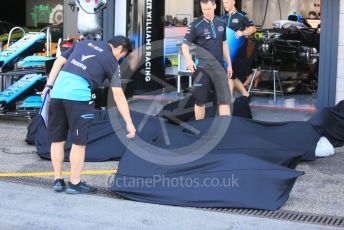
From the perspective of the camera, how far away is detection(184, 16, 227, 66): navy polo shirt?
8.22 meters

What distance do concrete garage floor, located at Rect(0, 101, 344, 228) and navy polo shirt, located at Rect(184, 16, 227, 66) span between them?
1.79 meters

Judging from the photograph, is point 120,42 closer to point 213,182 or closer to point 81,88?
point 81,88

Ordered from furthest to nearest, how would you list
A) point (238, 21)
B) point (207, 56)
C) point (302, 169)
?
1. point (238, 21)
2. point (207, 56)
3. point (302, 169)

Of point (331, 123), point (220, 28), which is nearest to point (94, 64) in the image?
point (220, 28)

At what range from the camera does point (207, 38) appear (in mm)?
8227

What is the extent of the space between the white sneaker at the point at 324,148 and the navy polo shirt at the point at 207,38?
1.64 meters

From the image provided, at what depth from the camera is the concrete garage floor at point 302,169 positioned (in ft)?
19.5

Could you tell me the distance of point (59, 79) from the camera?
6.06m

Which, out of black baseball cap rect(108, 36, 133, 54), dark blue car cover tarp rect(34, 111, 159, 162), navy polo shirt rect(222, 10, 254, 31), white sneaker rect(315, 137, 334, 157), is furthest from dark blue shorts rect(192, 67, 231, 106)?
black baseball cap rect(108, 36, 133, 54)

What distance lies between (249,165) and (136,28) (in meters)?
6.52

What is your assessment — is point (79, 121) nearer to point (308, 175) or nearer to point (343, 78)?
point (308, 175)

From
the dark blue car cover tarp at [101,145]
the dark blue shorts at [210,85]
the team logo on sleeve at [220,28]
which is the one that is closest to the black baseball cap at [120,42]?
the dark blue car cover tarp at [101,145]

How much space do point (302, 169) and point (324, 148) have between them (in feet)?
2.23

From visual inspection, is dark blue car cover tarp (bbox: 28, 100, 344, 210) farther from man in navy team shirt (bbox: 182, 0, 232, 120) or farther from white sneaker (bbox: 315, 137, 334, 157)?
man in navy team shirt (bbox: 182, 0, 232, 120)
